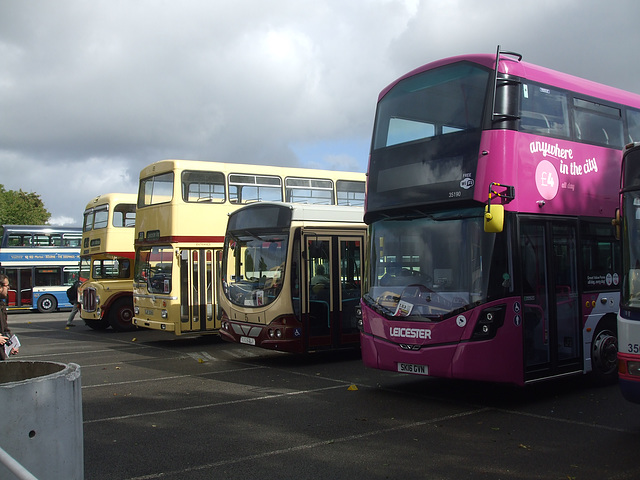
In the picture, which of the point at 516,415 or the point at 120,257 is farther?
the point at 120,257

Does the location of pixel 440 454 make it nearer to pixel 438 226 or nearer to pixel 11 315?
pixel 438 226

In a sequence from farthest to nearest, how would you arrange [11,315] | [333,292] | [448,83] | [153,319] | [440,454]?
[11,315]
[153,319]
[333,292]
[448,83]
[440,454]

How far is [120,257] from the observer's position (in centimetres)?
2122

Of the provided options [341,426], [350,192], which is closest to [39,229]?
[350,192]

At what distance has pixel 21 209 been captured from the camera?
2203 inches

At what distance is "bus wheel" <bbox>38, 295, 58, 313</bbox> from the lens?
31.0 metres

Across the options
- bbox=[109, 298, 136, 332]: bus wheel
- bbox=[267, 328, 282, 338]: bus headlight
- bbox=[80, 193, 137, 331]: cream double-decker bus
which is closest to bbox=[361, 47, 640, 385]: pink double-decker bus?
bbox=[267, 328, 282, 338]: bus headlight

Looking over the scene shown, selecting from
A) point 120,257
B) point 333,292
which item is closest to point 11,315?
point 120,257

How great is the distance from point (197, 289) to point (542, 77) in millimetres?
9755

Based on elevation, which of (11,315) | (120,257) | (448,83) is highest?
(448,83)

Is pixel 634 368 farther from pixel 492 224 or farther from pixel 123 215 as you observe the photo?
pixel 123 215

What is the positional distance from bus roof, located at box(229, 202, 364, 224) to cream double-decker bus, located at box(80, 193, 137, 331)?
9094 millimetres

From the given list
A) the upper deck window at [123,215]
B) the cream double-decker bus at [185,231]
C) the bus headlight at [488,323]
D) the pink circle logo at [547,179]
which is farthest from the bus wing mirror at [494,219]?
the upper deck window at [123,215]

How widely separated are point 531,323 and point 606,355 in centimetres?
183
